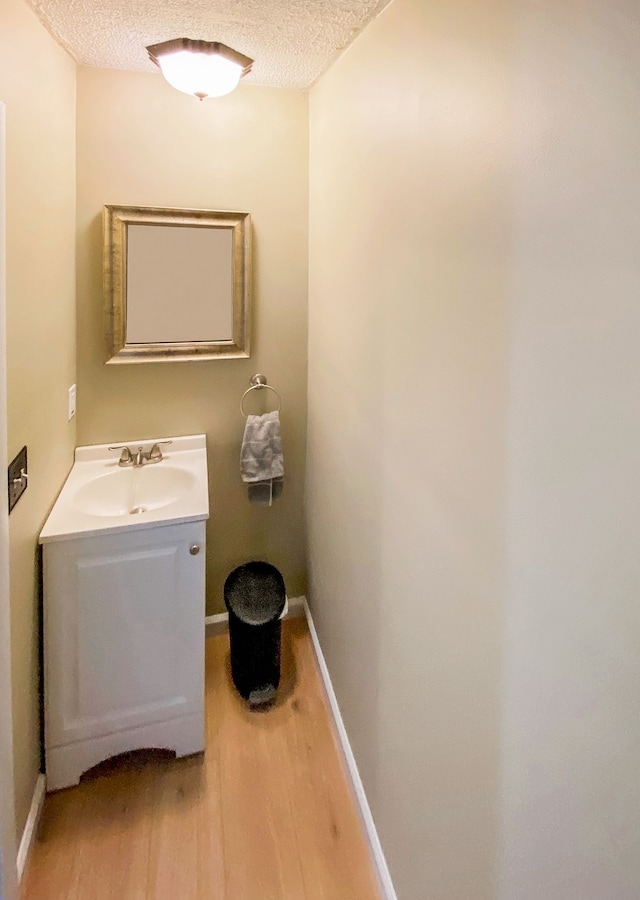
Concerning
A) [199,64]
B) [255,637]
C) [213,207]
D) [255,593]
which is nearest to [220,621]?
[255,593]

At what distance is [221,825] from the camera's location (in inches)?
69.1

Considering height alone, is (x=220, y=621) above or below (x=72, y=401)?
below

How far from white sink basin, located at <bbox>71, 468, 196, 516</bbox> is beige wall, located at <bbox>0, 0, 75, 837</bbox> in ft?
0.56

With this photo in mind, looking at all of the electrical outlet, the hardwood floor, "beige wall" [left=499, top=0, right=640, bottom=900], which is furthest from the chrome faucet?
"beige wall" [left=499, top=0, right=640, bottom=900]

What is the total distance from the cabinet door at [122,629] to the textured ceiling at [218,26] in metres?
1.41

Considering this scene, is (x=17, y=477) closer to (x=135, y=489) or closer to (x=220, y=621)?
(x=135, y=489)

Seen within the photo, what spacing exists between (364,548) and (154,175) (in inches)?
60.2

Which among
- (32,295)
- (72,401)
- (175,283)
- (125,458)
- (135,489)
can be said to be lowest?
(135,489)

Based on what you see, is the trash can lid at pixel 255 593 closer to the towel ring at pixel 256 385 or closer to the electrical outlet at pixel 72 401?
the towel ring at pixel 256 385

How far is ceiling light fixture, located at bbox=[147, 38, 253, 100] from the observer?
1705 millimetres

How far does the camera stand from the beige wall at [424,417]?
952mm

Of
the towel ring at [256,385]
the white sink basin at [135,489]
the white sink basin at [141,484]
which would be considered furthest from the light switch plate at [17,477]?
the towel ring at [256,385]

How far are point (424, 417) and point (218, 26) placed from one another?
126 cm

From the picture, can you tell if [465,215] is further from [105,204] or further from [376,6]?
[105,204]
